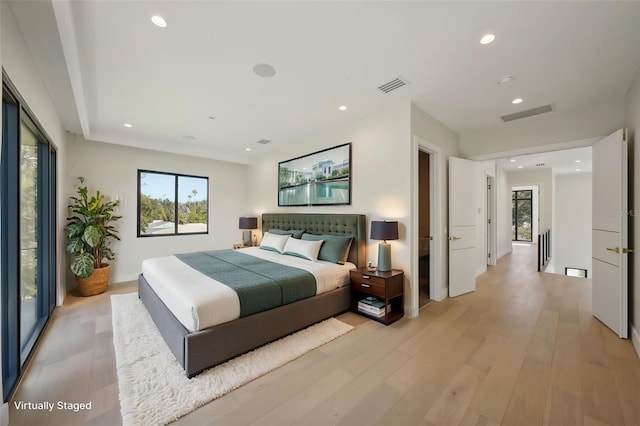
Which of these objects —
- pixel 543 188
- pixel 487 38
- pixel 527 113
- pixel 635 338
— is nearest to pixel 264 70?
pixel 487 38

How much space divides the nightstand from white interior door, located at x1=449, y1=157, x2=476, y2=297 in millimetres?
1223

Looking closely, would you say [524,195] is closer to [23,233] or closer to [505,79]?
[505,79]

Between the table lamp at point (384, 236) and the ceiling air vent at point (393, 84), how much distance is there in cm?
157

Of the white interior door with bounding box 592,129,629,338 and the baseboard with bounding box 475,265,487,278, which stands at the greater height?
the white interior door with bounding box 592,129,629,338

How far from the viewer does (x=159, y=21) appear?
1.92m

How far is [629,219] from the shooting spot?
2777 millimetres

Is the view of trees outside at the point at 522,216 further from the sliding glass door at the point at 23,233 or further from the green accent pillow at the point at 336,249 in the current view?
the sliding glass door at the point at 23,233

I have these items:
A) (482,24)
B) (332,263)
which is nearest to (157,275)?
(332,263)

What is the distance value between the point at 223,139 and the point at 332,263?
326cm

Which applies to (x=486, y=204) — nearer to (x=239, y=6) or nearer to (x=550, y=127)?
(x=550, y=127)

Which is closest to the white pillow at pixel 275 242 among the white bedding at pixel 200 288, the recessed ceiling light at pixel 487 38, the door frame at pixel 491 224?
the white bedding at pixel 200 288

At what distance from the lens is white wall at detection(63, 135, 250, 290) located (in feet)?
14.9

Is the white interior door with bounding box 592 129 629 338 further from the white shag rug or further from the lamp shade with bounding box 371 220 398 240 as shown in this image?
the white shag rug

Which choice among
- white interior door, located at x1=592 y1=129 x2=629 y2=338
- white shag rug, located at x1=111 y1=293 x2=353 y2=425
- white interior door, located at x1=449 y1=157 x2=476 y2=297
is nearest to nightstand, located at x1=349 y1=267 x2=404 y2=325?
white shag rug, located at x1=111 y1=293 x2=353 y2=425
